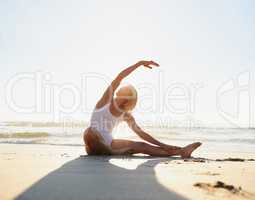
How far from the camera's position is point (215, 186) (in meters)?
2.55

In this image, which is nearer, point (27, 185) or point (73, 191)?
point (73, 191)

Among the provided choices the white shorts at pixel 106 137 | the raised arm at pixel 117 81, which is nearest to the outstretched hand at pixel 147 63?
the raised arm at pixel 117 81

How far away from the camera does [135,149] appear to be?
527 cm

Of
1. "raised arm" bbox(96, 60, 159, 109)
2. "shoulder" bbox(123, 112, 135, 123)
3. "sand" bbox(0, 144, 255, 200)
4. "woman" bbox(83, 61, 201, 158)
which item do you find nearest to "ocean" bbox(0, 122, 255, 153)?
"shoulder" bbox(123, 112, 135, 123)

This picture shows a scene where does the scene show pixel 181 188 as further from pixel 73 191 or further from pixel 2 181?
pixel 2 181

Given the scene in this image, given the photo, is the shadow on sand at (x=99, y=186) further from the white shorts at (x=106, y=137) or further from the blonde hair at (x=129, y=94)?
the blonde hair at (x=129, y=94)

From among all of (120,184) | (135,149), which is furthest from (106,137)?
(120,184)

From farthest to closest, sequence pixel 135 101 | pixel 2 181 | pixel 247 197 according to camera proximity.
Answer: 1. pixel 135 101
2. pixel 2 181
3. pixel 247 197

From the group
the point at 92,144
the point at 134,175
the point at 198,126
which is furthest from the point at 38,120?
the point at 134,175

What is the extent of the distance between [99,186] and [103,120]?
8.49ft

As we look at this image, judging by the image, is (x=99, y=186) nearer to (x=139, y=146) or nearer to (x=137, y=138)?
(x=139, y=146)

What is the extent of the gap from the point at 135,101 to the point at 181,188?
2.61 meters

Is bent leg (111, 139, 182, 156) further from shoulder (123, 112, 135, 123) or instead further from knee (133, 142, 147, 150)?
shoulder (123, 112, 135, 123)

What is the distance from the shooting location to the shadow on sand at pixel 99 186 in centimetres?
223
